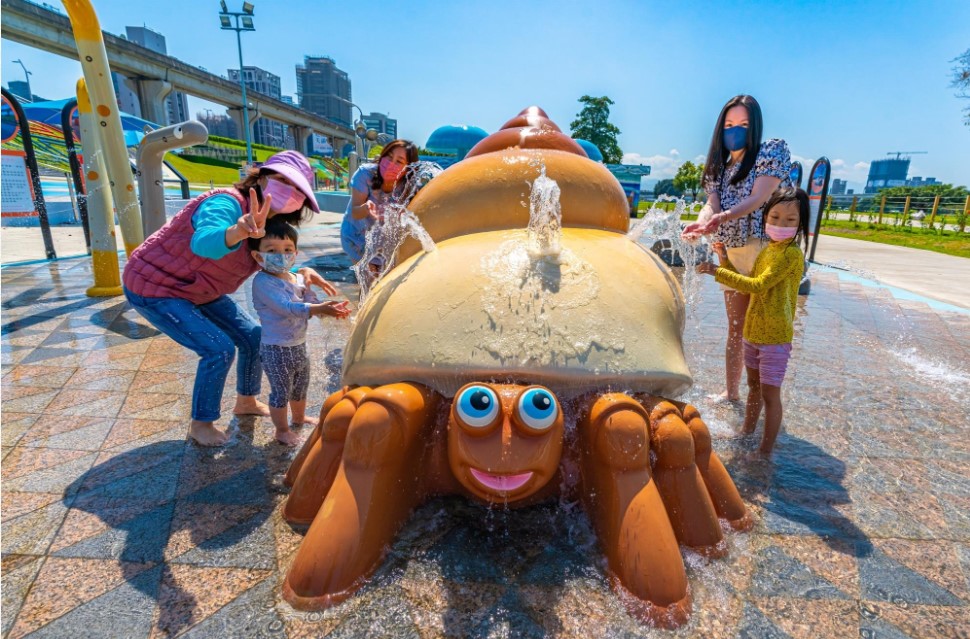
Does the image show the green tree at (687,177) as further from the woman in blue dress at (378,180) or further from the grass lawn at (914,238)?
the woman in blue dress at (378,180)

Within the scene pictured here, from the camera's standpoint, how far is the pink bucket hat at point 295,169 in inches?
110

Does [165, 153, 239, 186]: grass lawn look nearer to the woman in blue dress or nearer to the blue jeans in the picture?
the woman in blue dress

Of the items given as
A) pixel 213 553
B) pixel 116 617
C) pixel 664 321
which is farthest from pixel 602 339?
pixel 116 617

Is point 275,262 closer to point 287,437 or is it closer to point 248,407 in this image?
point 287,437

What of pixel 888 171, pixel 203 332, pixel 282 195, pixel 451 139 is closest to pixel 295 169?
pixel 282 195

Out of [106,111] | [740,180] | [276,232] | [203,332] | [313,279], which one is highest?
[106,111]

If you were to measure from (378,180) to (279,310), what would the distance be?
7.10 feet

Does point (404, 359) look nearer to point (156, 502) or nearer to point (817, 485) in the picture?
point (156, 502)

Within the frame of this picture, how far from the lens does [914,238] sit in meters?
20.0

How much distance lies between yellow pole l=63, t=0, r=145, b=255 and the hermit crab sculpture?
556 centimetres

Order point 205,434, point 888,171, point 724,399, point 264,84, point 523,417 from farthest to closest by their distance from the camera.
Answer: point 888,171
point 264,84
point 724,399
point 205,434
point 523,417

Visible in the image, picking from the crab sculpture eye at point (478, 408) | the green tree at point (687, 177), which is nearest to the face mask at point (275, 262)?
the crab sculpture eye at point (478, 408)

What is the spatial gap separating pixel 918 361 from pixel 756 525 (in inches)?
156

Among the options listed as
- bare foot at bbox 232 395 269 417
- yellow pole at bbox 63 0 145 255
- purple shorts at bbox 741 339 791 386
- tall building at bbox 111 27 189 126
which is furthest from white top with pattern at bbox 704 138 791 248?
tall building at bbox 111 27 189 126
